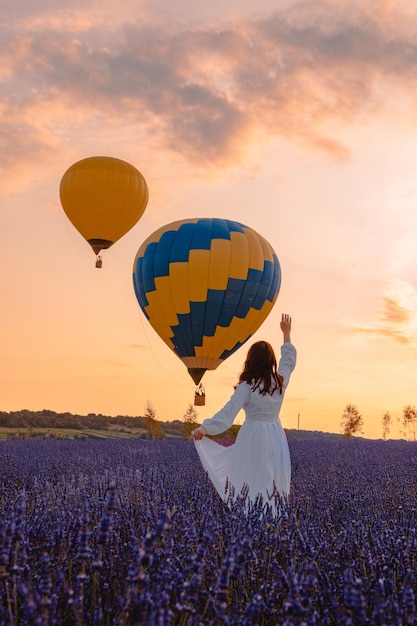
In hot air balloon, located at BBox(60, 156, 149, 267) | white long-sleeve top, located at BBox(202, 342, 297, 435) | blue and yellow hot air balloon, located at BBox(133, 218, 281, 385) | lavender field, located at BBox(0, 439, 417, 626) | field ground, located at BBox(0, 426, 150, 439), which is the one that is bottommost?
lavender field, located at BBox(0, 439, 417, 626)

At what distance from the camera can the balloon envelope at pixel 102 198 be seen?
15.8 meters

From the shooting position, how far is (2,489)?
Result: 5270 millimetres

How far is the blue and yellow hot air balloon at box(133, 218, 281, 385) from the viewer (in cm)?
1382

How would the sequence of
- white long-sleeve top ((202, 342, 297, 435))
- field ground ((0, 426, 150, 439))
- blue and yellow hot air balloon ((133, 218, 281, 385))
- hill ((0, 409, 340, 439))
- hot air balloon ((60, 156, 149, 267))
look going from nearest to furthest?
white long-sleeve top ((202, 342, 297, 435)) < blue and yellow hot air balloon ((133, 218, 281, 385)) < hot air balloon ((60, 156, 149, 267)) < field ground ((0, 426, 150, 439)) < hill ((0, 409, 340, 439))

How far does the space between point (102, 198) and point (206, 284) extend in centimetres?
393

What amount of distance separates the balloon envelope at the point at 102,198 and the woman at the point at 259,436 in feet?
36.1

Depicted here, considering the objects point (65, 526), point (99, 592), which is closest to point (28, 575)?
point (99, 592)

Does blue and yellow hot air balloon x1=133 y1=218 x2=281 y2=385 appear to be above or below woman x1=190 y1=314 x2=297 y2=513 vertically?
above

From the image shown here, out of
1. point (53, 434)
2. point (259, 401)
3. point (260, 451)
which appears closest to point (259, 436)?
point (260, 451)

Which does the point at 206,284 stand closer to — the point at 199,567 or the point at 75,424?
the point at 199,567

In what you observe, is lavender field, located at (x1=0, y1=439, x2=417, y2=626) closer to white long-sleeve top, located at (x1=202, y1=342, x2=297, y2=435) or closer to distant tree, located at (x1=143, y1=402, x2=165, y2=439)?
white long-sleeve top, located at (x1=202, y1=342, x2=297, y2=435)

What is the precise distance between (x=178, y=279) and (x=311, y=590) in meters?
12.2

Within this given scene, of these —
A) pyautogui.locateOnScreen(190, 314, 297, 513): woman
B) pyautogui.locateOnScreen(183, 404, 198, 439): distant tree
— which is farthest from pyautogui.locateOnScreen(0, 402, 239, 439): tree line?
pyautogui.locateOnScreen(190, 314, 297, 513): woman

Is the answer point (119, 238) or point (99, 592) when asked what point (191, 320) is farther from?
point (99, 592)
